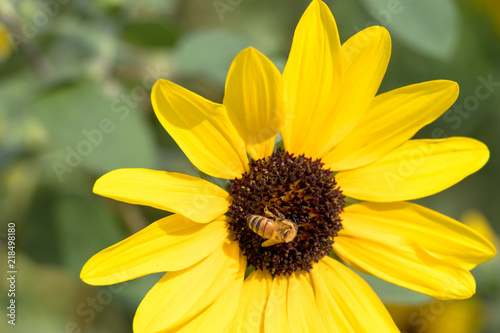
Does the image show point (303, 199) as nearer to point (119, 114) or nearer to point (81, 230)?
point (119, 114)

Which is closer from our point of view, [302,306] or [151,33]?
[302,306]

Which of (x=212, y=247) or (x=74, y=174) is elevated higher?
(x=74, y=174)

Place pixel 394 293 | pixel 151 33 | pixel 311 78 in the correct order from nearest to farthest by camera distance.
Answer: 1. pixel 311 78
2. pixel 394 293
3. pixel 151 33

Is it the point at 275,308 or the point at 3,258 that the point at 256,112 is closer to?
the point at 275,308

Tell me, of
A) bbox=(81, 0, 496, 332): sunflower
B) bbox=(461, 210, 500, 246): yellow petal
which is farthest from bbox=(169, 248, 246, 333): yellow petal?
bbox=(461, 210, 500, 246): yellow petal

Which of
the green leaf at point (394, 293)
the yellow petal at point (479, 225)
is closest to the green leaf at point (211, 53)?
the green leaf at point (394, 293)

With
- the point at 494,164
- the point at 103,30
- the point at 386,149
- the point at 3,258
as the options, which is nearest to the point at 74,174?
the point at 3,258

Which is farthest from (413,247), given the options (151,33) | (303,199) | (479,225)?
(151,33)
